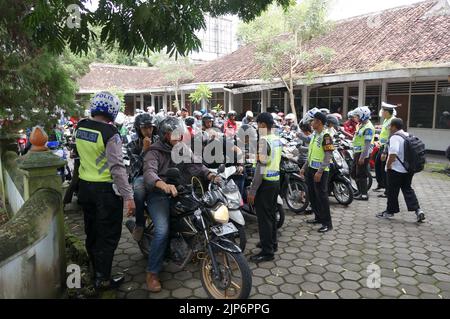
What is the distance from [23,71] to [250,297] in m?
3.41

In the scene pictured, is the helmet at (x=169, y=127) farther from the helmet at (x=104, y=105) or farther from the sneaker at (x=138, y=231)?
the sneaker at (x=138, y=231)

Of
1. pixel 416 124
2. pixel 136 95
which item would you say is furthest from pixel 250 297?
pixel 136 95

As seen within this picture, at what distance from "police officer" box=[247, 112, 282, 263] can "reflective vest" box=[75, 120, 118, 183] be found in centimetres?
161

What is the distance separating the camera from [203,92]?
1881cm

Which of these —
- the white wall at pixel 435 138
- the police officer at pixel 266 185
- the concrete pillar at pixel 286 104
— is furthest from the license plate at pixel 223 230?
the concrete pillar at pixel 286 104

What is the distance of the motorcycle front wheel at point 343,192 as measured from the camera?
6391mm

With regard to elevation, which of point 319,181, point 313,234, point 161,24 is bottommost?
point 313,234

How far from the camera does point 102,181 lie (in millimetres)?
3320

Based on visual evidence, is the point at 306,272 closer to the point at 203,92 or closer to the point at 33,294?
the point at 33,294

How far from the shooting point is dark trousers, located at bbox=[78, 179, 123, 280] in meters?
3.31

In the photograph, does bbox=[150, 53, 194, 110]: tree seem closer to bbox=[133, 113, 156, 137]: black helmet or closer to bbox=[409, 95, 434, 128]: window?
bbox=[409, 95, 434, 128]: window

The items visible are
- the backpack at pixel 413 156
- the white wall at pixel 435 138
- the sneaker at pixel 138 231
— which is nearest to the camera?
the sneaker at pixel 138 231
